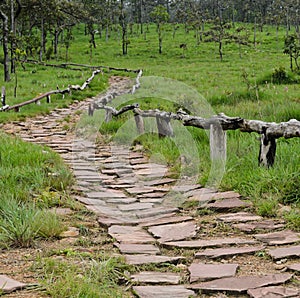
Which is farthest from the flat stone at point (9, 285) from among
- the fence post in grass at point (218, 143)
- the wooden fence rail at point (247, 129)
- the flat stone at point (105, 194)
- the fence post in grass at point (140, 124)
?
the fence post in grass at point (140, 124)

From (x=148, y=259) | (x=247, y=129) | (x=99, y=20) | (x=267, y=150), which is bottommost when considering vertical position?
(x=148, y=259)

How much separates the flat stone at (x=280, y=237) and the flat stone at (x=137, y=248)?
35.3 inches

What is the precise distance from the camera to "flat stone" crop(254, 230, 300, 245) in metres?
3.67

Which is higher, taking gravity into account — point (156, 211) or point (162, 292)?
point (162, 292)

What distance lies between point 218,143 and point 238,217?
5.66 ft

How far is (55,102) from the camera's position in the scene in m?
15.5

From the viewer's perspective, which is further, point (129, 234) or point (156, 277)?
point (129, 234)

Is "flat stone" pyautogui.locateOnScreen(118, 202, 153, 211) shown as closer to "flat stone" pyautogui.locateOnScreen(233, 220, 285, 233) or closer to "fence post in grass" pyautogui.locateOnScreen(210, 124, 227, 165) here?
"flat stone" pyautogui.locateOnScreen(233, 220, 285, 233)

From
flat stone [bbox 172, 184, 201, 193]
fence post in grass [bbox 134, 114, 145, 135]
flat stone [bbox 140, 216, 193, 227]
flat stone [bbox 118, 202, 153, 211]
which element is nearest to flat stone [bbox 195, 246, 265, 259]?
flat stone [bbox 140, 216, 193, 227]

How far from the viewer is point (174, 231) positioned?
4.05m

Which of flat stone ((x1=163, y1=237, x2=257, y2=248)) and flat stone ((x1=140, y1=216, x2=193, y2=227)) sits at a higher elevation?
flat stone ((x1=163, y1=237, x2=257, y2=248))

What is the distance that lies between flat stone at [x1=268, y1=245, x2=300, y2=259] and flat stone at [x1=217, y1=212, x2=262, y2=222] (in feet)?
2.53

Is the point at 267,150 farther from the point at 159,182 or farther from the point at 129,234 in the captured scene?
the point at 129,234

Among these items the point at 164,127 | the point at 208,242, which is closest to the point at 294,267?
the point at 208,242
